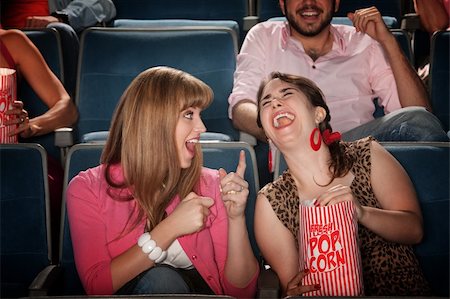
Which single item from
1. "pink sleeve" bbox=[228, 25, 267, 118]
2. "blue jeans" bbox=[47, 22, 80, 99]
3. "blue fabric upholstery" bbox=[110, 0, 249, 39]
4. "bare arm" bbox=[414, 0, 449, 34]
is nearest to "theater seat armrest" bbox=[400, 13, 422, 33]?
"bare arm" bbox=[414, 0, 449, 34]

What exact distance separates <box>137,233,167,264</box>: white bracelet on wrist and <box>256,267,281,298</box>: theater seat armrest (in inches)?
5.6


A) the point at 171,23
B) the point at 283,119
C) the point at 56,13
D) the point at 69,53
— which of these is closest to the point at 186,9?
the point at 171,23

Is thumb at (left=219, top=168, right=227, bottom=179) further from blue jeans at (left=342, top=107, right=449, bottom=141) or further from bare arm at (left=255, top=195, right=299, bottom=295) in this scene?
blue jeans at (left=342, top=107, right=449, bottom=141)

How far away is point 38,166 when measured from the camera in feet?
4.01

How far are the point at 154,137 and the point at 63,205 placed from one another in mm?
202

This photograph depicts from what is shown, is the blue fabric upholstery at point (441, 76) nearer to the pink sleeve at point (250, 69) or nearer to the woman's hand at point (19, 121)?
the pink sleeve at point (250, 69)

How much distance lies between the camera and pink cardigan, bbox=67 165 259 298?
1110 millimetres

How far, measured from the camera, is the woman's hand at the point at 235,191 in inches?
41.6

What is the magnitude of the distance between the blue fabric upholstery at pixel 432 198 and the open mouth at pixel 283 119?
18 centimetres

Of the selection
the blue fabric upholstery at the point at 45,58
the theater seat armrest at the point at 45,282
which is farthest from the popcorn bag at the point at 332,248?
the blue fabric upholstery at the point at 45,58

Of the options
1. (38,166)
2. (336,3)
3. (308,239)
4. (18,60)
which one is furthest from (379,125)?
(18,60)

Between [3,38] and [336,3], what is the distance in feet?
2.34

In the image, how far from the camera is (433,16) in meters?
2.08

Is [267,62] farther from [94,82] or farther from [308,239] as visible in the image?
[308,239]
